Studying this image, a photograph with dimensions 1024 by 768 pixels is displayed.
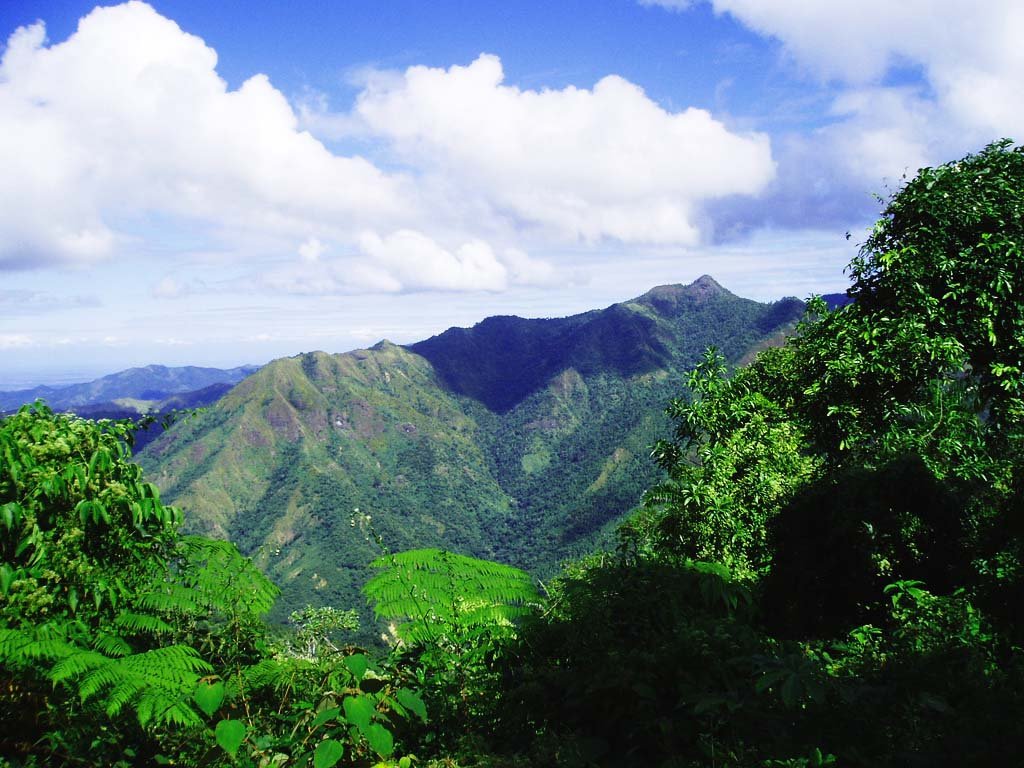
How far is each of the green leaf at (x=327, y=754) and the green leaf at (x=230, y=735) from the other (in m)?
0.39

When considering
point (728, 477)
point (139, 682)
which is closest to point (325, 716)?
point (139, 682)

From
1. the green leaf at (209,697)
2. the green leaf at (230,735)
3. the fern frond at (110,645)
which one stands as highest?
the fern frond at (110,645)

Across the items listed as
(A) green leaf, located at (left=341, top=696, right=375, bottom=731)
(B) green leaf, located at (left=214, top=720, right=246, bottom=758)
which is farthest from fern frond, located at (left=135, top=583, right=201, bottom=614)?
(A) green leaf, located at (left=341, top=696, right=375, bottom=731)

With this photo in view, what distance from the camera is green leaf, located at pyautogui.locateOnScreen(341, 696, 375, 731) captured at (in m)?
2.89

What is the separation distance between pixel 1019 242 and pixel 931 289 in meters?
1.22

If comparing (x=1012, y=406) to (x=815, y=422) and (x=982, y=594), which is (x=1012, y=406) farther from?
(x=982, y=594)

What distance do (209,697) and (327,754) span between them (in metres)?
0.86

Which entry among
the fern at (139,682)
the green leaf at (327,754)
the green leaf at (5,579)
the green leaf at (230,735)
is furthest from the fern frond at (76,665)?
the green leaf at (327,754)

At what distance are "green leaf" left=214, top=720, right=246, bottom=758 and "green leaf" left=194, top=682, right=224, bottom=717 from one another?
0.20 m

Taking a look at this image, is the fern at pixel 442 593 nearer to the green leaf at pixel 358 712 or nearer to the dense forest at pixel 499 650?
the dense forest at pixel 499 650

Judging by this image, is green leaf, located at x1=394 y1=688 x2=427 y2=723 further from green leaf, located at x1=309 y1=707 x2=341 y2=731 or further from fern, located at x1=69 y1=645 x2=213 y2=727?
fern, located at x1=69 y1=645 x2=213 y2=727

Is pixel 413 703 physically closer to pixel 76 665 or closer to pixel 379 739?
pixel 379 739

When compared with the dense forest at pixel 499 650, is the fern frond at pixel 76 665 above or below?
above

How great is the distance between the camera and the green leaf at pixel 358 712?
289cm
